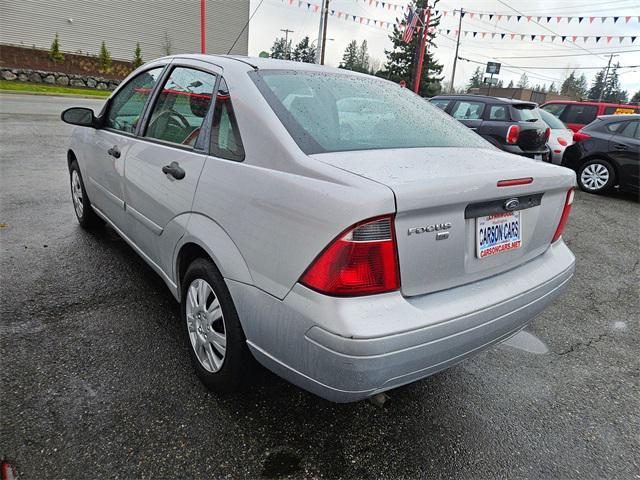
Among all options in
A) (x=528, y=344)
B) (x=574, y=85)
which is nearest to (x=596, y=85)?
(x=574, y=85)

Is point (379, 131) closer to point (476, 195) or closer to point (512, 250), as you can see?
point (476, 195)

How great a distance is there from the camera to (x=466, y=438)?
6.87 ft

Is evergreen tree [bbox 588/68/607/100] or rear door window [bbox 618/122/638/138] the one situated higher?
evergreen tree [bbox 588/68/607/100]

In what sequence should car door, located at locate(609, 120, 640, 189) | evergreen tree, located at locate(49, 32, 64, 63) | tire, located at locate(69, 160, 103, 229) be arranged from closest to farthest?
tire, located at locate(69, 160, 103, 229), car door, located at locate(609, 120, 640, 189), evergreen tree, located at locate(49, 32, 64, 63)

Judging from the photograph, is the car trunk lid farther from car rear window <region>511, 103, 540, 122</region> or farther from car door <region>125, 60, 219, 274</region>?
car rear window <region>511, 103, 540, 122</region>

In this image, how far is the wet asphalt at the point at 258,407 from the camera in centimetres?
188

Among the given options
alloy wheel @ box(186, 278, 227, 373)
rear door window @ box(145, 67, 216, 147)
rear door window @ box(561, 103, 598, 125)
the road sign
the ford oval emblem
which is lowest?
alloy wheel @ box(186, 278, 227, 373)

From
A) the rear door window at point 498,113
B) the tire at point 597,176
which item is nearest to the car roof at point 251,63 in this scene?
the rear door window at point 498,113

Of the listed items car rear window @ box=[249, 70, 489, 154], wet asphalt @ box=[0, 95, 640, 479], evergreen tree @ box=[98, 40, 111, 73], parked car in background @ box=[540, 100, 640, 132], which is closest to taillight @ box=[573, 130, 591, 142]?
parked car in background @ box=[540, 100, 640, 132]

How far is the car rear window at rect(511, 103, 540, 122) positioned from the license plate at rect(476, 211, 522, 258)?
297 inches

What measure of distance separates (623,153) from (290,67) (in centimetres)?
781

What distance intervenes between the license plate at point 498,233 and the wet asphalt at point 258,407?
34.9 inches

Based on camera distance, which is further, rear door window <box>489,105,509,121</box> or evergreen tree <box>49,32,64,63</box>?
evergreen tree <box>49,32,64,63</box>

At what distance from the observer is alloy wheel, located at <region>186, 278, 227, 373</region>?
212 cm
